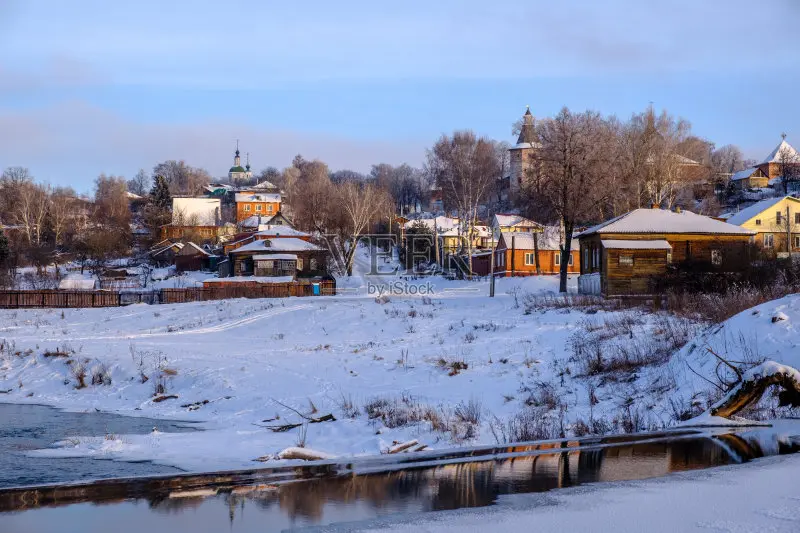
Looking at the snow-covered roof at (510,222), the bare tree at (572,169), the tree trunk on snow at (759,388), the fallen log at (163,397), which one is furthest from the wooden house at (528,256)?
the tree trunk on snow at (759,388)

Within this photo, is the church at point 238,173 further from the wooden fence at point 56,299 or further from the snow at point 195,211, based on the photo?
the wooden fence at point 56,299

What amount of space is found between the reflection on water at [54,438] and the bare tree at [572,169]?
33662 mm

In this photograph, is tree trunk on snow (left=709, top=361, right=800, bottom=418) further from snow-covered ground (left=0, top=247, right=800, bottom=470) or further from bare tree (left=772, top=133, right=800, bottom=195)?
bare tree (left=772, top=133, right=800, bottom=195)

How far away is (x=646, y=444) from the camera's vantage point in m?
9.26

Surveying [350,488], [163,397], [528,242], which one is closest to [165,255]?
[528,242]

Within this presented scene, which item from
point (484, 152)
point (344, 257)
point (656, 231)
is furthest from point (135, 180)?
point (656, 231)

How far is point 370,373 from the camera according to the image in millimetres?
19922

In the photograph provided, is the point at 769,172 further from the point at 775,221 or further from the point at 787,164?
the point at 775,221

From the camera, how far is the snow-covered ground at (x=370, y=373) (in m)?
12.4

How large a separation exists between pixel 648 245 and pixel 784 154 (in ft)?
244

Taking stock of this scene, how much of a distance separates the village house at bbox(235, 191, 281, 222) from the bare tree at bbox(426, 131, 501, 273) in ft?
165

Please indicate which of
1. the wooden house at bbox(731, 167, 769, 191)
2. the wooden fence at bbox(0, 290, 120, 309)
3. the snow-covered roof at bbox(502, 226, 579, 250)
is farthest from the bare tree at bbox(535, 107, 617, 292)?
the wooden house at bbox(731, 167, 769, 191)

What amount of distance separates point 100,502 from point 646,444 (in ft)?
20.5

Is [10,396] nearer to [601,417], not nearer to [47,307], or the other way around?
[601,417]
